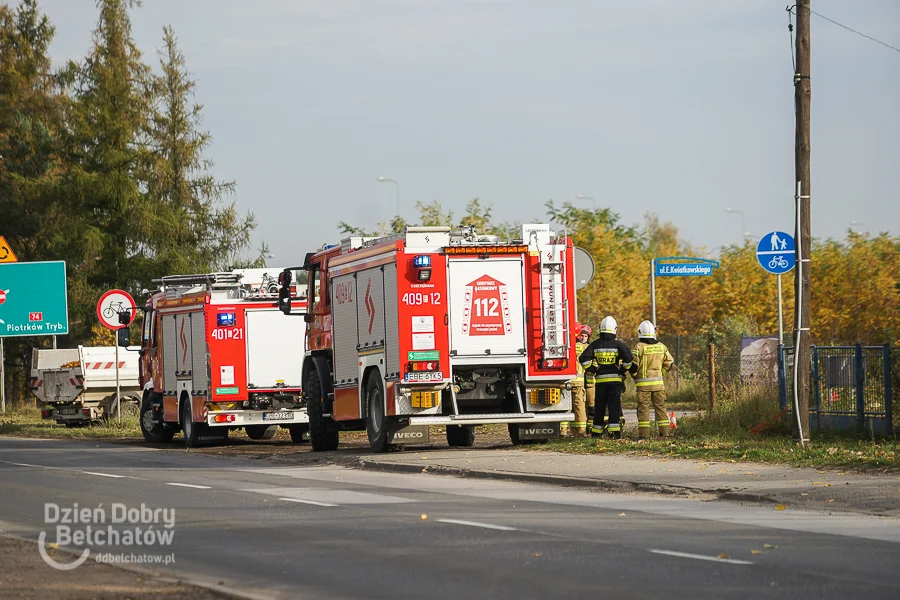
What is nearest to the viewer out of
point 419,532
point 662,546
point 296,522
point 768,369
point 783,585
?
point 783,585

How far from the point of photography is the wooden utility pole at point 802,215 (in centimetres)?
1802

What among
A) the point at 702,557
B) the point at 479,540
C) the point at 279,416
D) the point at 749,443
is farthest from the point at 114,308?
the point at 702,557

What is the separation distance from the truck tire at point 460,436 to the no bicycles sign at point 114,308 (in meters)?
10.6

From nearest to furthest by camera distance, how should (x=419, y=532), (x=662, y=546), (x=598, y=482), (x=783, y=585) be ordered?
(x=783, y=585)
(x=662, y=546)
(x=419, y=532)
(x=598, y=482)

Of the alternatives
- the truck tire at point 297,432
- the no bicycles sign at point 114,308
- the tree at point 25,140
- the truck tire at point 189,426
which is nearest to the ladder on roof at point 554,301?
A: the truck tire at point 297,432

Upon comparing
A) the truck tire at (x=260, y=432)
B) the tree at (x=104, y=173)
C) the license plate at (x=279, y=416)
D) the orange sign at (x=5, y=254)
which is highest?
the tree at (x=104, y=173)

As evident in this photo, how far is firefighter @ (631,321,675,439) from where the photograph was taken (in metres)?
20.3

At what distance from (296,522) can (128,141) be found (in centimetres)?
4282

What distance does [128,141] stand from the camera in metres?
52.6

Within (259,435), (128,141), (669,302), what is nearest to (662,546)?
(259,435)

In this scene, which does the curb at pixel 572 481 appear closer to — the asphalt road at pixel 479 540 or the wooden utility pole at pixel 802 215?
the asphalt road at pixel 479 540

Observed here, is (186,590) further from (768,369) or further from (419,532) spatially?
(768,369)

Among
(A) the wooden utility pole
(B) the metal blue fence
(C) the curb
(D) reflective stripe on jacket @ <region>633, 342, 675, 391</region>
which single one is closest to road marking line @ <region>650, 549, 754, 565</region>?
(C) the curb

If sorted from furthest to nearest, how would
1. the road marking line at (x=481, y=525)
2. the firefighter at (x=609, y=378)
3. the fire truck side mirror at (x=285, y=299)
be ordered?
the fire truck side mirror at (x=285, y=299)
the firefighter at (x=609, y=378)
the road marking line at (x=481, y=525)
